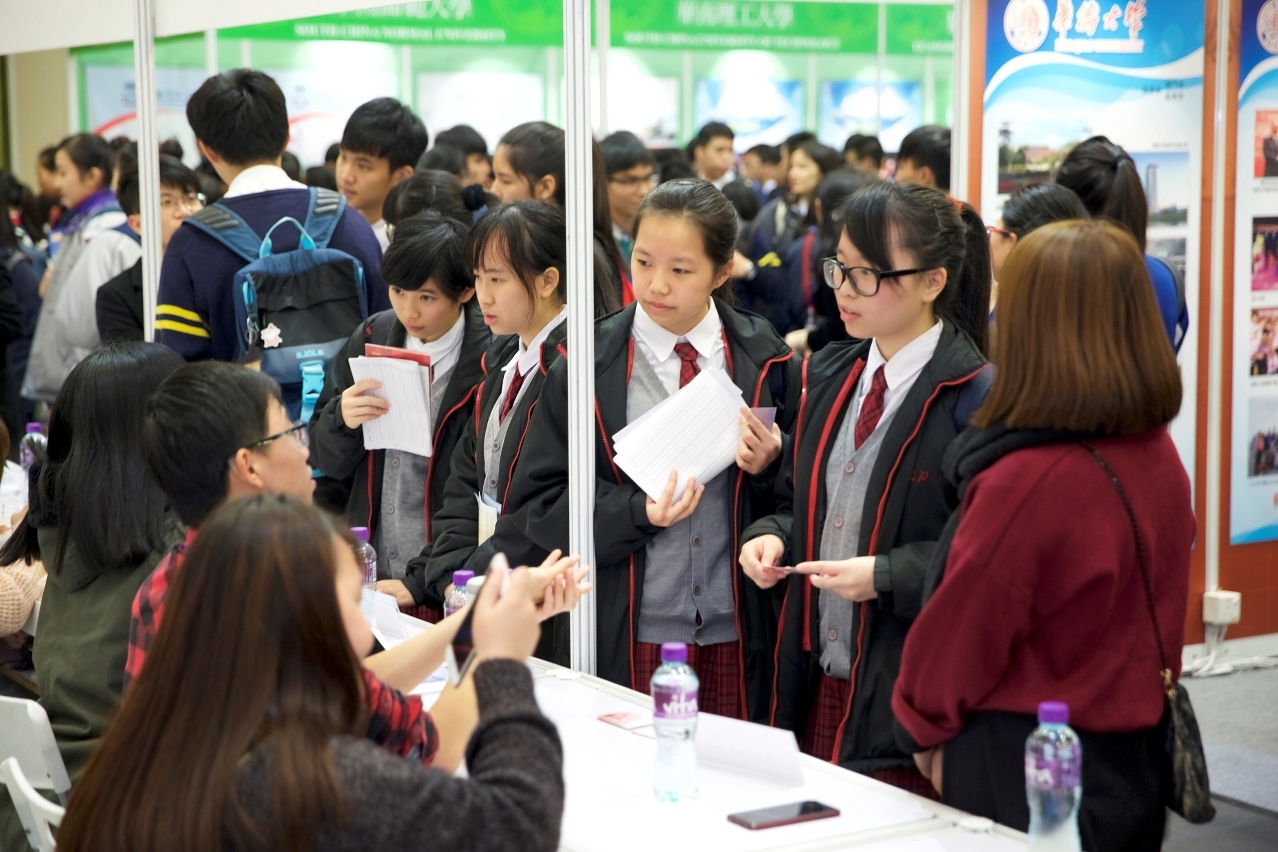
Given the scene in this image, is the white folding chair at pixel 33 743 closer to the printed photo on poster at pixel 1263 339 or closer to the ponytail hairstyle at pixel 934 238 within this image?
the ponytail hairstyle at pixel 934 238

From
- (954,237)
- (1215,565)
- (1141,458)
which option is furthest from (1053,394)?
(1215,565)

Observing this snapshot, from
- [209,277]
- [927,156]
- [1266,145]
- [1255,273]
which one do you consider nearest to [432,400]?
[209,277]

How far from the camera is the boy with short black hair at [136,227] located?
4543 millimetres

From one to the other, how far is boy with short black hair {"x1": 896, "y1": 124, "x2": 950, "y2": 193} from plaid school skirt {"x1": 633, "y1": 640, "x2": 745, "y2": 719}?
2.75 m

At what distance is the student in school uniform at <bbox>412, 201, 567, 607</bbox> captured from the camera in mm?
2986

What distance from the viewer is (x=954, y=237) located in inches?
95.0

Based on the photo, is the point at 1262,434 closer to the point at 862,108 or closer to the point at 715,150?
the point at 715,150

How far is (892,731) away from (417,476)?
1519mm

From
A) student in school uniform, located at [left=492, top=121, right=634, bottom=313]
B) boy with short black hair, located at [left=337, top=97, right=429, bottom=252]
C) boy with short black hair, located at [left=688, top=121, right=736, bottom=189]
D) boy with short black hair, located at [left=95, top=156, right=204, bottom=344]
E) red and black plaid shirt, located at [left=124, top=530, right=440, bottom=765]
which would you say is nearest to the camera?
red and black plaid shirt, located at [left=124, top=530, right=440, bottom=765]

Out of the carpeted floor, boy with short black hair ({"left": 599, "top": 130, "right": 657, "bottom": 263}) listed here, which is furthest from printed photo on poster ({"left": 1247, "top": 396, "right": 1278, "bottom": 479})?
boy with short black hair ({"left": 599, "top": 130, "right": 657, "bottom": 263})

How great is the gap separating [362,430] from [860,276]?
4.80ft

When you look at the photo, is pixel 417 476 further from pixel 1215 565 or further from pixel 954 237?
pixel 1215 565

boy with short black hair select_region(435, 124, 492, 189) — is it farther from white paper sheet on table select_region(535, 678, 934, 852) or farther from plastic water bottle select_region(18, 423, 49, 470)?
white paper sheet on table select_region(535, 678, 934, 852)

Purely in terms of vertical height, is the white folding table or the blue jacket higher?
the blue jacket
